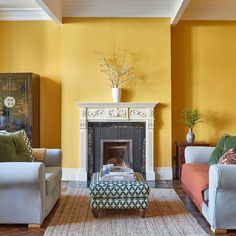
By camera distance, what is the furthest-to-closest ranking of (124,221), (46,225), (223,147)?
(223,147)
(124,221)
(46,225)

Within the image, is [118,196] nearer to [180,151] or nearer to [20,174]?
[20,174]

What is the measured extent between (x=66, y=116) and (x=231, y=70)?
3.04m

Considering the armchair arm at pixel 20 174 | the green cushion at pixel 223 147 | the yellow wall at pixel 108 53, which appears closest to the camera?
the armchair arm at pixel 20 174

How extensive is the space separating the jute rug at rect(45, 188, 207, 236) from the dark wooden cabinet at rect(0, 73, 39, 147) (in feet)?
6.18

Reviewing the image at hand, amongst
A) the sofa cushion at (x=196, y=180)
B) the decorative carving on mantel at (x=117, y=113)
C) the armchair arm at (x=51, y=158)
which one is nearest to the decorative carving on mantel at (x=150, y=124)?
the decorative carving on mantel at (x=117, y=113)

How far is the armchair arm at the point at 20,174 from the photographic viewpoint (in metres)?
3.36

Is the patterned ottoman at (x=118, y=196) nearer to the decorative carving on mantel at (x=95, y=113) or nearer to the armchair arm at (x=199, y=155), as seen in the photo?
the armchair arm at (x=199, y=155)

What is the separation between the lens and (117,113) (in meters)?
6.01

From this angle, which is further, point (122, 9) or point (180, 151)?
point (122, 9)

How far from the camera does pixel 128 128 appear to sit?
608cm

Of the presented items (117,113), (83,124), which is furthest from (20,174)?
(117,113)

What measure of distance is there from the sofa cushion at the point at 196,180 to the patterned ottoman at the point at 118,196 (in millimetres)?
548

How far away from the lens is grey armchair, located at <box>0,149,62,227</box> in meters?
3.36

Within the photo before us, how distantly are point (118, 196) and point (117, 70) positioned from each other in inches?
114
